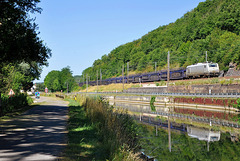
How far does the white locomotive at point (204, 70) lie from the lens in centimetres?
4678

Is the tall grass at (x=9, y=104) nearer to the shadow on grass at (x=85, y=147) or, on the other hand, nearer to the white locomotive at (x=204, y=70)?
the shadow on grass at (x=85, y=147)

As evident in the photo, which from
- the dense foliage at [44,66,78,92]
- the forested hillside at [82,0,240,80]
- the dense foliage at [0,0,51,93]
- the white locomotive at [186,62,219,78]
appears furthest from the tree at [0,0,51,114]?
the dense foliage at [44,66,78,92]

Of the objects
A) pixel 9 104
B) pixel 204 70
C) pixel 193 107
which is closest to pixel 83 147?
pixel 9 104

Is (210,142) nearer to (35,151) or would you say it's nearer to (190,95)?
(35,151)

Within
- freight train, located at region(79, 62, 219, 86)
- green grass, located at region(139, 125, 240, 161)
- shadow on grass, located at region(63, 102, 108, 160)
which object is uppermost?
freight train, located at region(79, 62, 219, 86)

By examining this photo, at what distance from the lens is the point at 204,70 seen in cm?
4753

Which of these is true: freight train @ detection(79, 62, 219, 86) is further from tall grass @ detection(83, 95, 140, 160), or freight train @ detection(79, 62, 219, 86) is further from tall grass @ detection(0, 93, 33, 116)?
tall grass @ detection(83, 95, 140, 160)

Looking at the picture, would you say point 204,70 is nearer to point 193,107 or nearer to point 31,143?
point 193,107

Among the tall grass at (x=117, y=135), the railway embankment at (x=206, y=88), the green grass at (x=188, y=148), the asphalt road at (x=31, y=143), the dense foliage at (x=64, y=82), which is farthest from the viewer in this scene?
the dense foliage at (x=64, y=82)

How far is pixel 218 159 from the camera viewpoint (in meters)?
10.8

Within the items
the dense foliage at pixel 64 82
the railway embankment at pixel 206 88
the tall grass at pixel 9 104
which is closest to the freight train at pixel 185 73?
the railway embankment at pixel 206 88

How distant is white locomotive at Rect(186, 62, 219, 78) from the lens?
46781 mm

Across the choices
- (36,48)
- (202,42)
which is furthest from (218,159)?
(202,42)

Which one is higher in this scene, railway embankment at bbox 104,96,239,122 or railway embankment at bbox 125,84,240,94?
railway embankment at bbox 125,84,240,94
